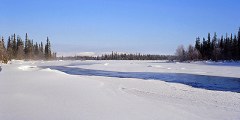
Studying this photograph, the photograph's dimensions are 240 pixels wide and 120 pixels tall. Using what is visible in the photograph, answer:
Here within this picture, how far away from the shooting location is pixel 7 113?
32.2 feet

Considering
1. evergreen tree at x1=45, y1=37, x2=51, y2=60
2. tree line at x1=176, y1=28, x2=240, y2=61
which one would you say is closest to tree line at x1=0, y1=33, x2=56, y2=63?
evergreen tree at x1=45, y1=37, x2=51, y2=60

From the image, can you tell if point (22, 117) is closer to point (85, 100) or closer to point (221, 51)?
point (85, 100)

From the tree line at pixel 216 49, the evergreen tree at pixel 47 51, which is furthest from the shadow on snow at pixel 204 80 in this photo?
the evergreen tree at pixel 47 51

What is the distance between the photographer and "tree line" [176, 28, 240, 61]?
100250 millimetres

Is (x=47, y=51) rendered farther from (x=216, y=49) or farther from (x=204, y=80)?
(x=204, y=80)

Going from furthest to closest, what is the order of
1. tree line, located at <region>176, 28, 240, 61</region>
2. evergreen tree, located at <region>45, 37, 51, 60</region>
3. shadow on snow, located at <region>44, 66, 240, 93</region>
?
evergreen tree, located at <region>45, 37, 51, 60</region> < tree line, located at <region>176, 28, 240, 61</region> < shadow on snow, located at <region>44, 66, 240, 93</region>

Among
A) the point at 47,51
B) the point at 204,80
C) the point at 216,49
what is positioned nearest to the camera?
the point at 204,80

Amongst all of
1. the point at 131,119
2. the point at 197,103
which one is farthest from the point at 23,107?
the point at 197,103

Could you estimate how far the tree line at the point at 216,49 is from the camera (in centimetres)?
10025

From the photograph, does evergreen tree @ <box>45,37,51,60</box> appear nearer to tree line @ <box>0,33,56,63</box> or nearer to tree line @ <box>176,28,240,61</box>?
tree line @ <box>0,33,56,63</box>

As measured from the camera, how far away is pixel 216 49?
107m

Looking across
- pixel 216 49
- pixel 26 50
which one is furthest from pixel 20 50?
pixel 216 49

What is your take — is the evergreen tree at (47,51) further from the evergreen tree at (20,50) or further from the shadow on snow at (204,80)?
the shadow on snow at (204,80)

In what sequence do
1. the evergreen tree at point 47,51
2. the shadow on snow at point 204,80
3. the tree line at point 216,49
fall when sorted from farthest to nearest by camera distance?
the evergreen tree at point 47,51 → the tree line at point 216,49 → the shadow on snow at point 204,80
